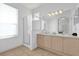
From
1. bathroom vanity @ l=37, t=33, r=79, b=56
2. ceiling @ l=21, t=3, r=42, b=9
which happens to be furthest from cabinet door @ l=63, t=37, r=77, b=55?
ceiling @ l=21, t=3, r=42, b=9

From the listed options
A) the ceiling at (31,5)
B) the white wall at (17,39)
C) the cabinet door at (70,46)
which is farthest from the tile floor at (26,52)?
the ceiling at (31,5)

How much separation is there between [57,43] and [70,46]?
0.29 meters

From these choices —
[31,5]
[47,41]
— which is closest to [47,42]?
[47,41]

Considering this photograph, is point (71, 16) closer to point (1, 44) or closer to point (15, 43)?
point (15, 43)

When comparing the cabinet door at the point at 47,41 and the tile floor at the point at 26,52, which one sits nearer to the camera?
the tile floor at the point at 26,52

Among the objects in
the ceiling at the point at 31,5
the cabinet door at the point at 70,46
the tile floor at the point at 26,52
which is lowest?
the tile floor at the point at 26,52

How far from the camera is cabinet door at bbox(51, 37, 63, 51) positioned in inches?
79.8

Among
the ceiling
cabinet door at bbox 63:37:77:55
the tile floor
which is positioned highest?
the ceiling

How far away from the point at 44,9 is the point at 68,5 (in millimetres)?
516

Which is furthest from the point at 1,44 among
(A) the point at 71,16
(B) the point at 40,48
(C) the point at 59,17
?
(A) the point at 71,16

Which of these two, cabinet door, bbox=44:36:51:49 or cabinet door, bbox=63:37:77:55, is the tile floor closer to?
cabinet door, bbox=44:36:51:49

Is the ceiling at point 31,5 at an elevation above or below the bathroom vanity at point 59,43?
above

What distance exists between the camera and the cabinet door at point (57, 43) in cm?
203

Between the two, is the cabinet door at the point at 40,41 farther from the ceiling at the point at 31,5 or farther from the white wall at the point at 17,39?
the ceiling at the point at 31,5
